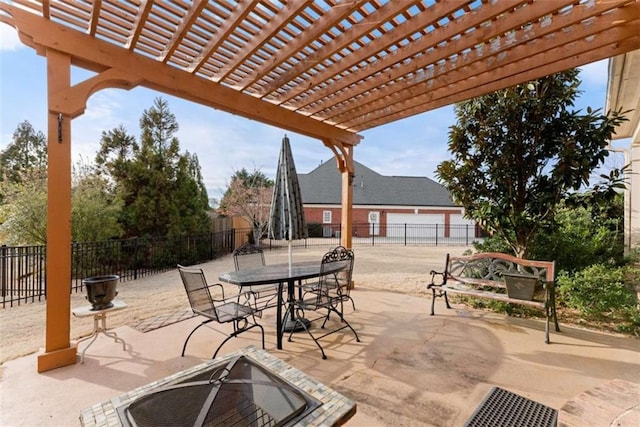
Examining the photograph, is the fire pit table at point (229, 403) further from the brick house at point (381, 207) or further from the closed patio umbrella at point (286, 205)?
the brick house at point (381, 207)

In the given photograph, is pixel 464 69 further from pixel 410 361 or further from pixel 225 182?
pixel 225 182

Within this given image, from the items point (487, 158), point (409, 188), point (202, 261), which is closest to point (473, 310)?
point (487, 158)

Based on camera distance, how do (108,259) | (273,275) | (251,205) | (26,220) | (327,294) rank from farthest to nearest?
(251,205) → (108,259) → (26,220) → (327,294) → (273,275)

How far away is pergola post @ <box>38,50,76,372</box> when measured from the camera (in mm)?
2668

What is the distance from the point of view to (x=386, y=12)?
8.31 ft

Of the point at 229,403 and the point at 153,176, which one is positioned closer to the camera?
the point at 229,403

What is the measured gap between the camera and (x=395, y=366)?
2.82 m

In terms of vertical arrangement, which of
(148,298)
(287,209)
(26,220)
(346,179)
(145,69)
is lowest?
(148,298)

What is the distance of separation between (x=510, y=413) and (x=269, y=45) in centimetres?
367

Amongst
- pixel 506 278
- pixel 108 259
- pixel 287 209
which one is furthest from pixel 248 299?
pixel 108 259

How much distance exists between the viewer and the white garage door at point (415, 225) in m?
20.9

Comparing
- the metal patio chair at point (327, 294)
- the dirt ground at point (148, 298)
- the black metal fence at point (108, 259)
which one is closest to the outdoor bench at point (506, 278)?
the dirt ground at point (148, 298)

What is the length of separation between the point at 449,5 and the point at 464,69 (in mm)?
1220

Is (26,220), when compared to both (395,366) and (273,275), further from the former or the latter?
(395,366)
